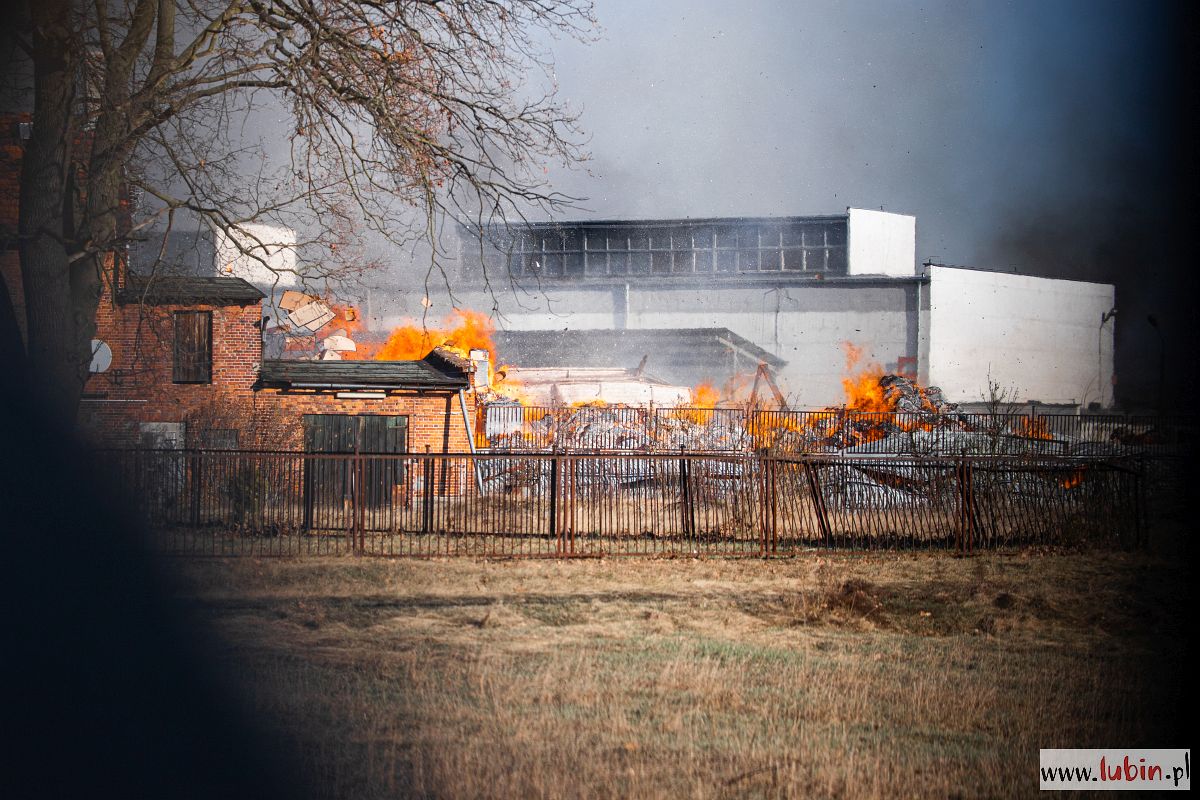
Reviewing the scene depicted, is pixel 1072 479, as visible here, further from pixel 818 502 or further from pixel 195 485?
pixel 195 485

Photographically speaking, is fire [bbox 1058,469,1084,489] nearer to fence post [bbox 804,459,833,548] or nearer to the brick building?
fence post [bbox 804,459,833,548]

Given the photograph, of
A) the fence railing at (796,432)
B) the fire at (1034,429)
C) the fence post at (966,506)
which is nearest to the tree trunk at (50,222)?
the fence post at (966,506)

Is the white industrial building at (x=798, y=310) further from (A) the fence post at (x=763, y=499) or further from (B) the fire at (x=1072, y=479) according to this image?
(A) the fence post at (x=763, y=499)

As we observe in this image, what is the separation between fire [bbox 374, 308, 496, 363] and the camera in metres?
37.4

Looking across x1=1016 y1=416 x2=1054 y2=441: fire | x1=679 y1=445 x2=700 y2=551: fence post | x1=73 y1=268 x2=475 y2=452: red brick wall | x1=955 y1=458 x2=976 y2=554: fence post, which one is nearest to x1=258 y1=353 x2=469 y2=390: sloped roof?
x1=73 y1=268 x2=475 y2=452: red brick wall

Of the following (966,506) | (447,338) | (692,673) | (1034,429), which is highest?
(447,338)

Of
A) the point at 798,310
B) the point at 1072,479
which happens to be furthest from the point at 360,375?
the point at 798,310

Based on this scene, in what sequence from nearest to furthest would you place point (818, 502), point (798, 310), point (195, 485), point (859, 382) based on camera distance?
1. point (195, 485)
2. point (818, 502)
3. point (859, 382)
4. point (798, 310)

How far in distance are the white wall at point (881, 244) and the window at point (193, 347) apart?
31291 mm

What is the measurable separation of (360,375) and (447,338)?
17455 millimetres

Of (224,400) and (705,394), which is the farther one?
(705,394)

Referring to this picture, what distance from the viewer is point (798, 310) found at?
43.8 metres

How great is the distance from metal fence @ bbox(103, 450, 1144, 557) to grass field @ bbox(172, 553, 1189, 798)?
1.66m

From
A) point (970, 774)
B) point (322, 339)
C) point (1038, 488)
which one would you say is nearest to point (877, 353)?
point (322, 339)
